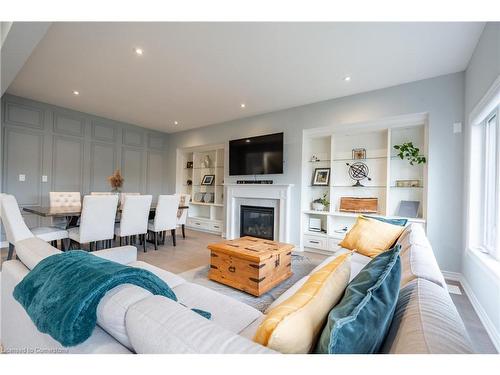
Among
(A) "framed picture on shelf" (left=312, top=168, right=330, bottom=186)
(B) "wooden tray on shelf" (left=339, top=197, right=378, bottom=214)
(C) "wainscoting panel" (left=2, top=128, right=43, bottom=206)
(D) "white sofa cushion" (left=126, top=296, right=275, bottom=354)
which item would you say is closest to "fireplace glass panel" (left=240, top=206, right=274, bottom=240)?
(A) "framed picture on shelf" (left=312, top=168, right=330, bottom=186)

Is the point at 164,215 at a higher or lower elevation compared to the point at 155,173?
lower

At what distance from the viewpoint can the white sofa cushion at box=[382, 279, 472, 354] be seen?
1.69 ft

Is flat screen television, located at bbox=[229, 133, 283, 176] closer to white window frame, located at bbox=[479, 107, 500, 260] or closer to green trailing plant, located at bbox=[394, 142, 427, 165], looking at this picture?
green trailing plant, located at bbox=[394, 142, 427, 165]

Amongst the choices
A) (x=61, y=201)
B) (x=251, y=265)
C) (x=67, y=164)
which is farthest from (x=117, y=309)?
(x=67, y=164)

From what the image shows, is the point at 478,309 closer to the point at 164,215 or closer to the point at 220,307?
the point at 220,307

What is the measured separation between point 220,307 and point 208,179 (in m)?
4.56

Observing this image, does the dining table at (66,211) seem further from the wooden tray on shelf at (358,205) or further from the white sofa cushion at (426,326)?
the white sofa cushion at (426,326)

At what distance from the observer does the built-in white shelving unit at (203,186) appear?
5320mm

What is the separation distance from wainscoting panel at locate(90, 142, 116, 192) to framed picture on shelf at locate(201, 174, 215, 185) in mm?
1998

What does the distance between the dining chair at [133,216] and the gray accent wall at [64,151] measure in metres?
2.01

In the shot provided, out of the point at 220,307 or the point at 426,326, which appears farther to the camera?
the point at 220,307

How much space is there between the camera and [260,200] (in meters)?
4.29

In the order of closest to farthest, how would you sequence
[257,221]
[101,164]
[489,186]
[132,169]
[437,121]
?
[489,186] < [437,121] < [257,221] < [101,164] < [132,169]
